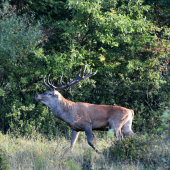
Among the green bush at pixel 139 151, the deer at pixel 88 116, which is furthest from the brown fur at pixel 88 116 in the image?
the green bush at pixel 139 151

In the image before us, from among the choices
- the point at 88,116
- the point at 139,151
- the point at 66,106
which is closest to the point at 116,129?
the point at 88,116

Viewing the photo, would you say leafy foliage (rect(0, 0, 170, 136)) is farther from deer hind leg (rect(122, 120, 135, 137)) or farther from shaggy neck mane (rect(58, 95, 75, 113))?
deer hind leg (rect(122, 120, 135, 137))

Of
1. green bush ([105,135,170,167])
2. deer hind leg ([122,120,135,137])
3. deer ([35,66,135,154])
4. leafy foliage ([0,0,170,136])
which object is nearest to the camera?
green bush ([105,135,170,167])

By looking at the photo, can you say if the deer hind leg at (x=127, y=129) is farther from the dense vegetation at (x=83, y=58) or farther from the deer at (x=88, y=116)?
the dense vegetation at (x=83, y=58)

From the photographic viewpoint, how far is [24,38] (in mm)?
9391

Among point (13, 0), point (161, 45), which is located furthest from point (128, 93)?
point (13, 0)

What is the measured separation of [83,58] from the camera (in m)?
10.2

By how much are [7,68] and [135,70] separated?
5120 millimetres

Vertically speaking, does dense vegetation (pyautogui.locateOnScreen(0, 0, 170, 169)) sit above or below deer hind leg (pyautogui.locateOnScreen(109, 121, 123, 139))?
above

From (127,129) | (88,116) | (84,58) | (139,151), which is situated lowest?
(127,129)

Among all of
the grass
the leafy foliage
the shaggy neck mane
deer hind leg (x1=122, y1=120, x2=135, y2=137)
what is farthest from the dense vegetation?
the grass

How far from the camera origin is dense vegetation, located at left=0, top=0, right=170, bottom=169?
986 centimetres

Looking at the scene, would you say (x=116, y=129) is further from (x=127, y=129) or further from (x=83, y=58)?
(x=83, y=58)

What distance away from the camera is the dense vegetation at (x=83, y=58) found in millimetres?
9859
